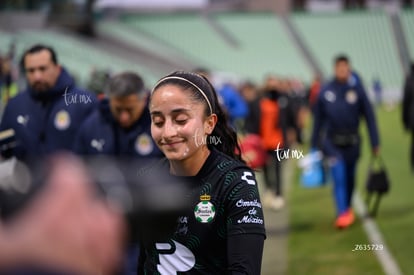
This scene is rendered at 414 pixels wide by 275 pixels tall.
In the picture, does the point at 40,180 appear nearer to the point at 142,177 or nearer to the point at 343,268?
the point at 142,177

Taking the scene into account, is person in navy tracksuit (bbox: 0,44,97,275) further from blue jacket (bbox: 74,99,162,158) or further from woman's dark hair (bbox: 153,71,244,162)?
woman's dark hair (bbox: 153,71,244,162)

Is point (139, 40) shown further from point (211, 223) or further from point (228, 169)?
point (211, 223)

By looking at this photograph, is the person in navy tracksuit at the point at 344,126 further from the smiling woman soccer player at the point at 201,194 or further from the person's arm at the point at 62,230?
the person's arm at the point at 62,230

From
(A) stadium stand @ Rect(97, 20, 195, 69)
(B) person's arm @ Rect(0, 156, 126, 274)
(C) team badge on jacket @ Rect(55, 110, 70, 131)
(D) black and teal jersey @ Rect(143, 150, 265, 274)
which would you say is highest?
(A) stadium stand @ Rect(97, 20, 195, 69)

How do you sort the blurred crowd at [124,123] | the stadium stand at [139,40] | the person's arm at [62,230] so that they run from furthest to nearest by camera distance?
the stadium stand at [139,40], the blurred crowd at [124,123], the person's arm at [62,230]

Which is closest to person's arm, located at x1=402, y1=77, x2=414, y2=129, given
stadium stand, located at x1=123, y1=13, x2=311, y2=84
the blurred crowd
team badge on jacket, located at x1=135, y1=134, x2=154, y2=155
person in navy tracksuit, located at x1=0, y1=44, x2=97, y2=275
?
the blurred crowd

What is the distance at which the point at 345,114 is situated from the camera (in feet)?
29.6

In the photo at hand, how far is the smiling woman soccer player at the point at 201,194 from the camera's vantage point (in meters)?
2.45

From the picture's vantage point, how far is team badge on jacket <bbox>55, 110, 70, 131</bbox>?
15.9 ft

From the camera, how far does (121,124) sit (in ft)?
15.1

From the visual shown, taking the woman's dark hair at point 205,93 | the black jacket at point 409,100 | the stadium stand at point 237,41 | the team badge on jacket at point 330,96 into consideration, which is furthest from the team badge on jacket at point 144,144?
the stadium stand at point 237,41

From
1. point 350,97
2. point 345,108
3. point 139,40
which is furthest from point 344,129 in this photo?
point 139,40

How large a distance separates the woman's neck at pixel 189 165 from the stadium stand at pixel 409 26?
42.0 metres

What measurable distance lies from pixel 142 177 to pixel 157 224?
0.25 ft
